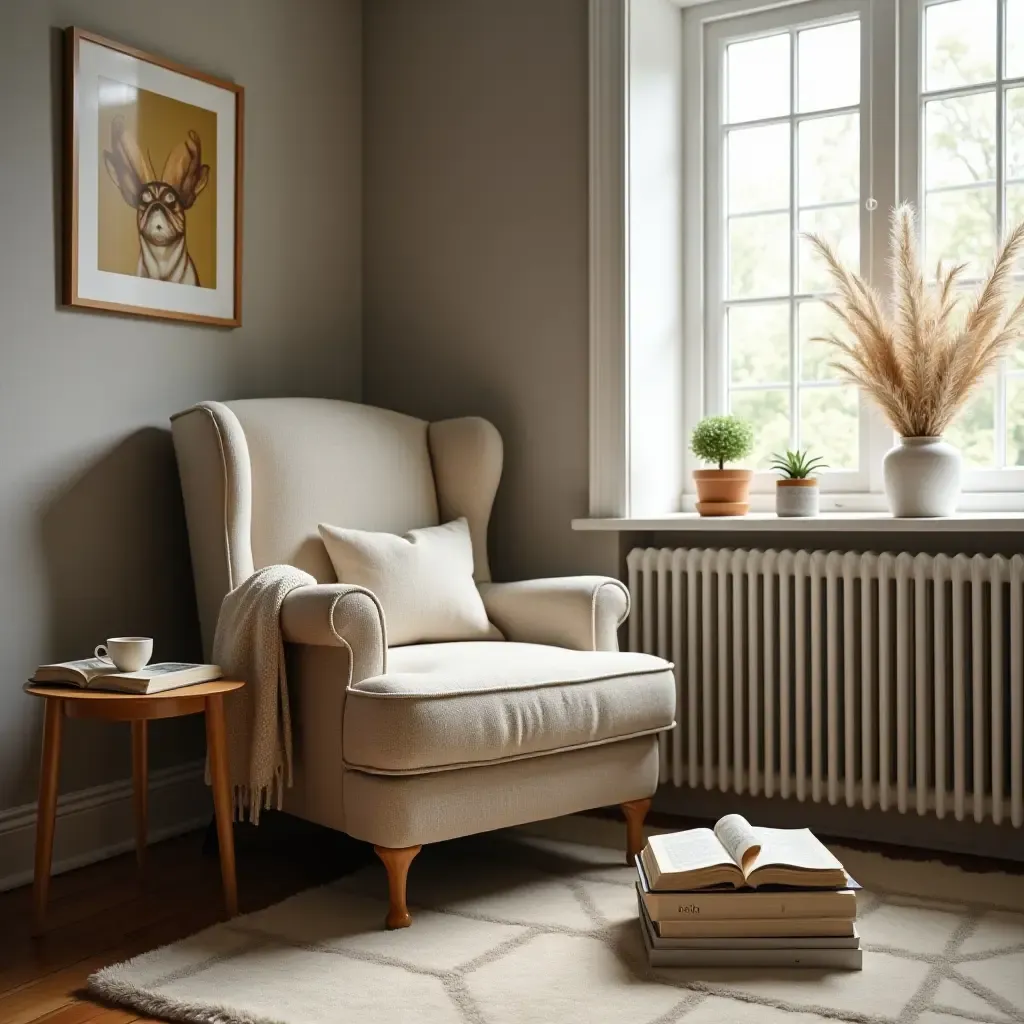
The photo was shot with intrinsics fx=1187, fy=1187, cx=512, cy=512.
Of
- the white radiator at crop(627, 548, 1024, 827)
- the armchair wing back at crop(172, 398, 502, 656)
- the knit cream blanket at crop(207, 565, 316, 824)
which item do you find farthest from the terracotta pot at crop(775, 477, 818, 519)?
the knit cream blanket at crop(207, 565, 316, 824)

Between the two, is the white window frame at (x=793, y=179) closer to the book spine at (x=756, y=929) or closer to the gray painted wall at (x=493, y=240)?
the gray painted wall at (x=493, y=240)

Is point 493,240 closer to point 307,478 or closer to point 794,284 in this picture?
point 794,284

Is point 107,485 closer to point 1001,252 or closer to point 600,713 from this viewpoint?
point 600,713

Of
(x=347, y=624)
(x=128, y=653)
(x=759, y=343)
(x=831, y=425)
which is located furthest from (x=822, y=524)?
(x=128, y=653)

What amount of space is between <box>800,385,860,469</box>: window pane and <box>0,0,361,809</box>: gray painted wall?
4.38 feet

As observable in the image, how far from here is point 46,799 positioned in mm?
2215

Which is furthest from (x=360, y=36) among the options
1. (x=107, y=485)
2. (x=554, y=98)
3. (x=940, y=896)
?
(x=940, y=896)

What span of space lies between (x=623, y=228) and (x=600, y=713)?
132 cm

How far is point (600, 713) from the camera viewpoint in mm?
2438

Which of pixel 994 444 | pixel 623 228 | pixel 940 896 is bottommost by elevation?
pixel 940 896

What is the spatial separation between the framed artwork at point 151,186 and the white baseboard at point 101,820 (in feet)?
3.63

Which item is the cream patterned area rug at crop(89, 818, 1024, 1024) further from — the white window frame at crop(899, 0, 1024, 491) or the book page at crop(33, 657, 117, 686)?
the white window frame at crop(899, 0, 1024, 491)

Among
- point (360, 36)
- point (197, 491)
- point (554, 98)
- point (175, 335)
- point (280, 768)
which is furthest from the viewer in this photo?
point (360, 36)

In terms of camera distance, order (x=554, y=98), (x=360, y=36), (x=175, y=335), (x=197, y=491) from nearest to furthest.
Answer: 1. (x=197, y=491)
2. (x=175, y=335)
3. (x=554, y=98)
4. (x=360, y=36)
